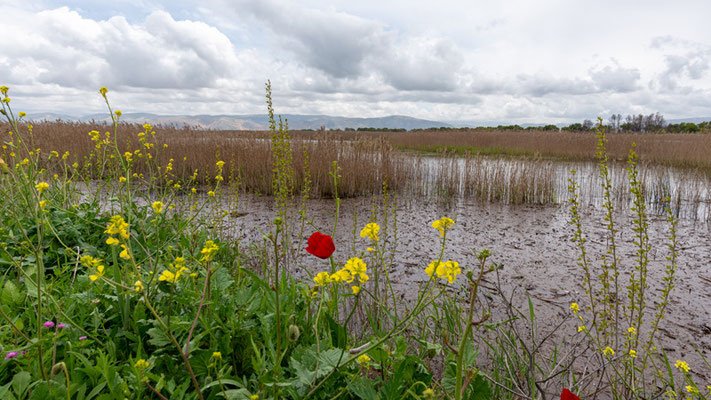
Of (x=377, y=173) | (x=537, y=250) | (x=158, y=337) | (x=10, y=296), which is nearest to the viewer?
(x=158, y=337)

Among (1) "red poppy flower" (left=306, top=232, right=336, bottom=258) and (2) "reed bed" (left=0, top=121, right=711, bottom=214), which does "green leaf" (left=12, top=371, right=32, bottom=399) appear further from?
(2) "reed bed" (left=0, top=121, right=711, bottom=214)

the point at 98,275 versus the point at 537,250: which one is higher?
the point at 98,275

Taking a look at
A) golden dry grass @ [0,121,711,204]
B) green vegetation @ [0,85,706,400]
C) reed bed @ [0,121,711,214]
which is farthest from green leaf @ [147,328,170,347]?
reed bed @ [0,121,711,214]

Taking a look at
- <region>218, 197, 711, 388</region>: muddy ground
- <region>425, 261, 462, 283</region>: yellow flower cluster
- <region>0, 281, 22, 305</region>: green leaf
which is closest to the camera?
<region>425, 261, 462, 283</region>: yellow flower cluster

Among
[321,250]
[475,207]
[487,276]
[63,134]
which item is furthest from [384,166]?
[63,134]

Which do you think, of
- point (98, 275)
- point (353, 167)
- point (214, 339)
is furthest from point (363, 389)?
point (353, 167)

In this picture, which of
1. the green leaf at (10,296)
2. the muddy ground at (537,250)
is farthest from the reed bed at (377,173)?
the green leaf at (10,296)

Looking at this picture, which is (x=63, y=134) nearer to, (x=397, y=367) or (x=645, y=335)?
(x=397, y=367)

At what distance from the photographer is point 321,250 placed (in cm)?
102

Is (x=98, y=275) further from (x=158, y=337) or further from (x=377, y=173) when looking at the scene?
(x=377, y=173)

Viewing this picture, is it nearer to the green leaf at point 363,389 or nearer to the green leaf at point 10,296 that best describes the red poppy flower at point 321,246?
the green leaf at point 363,389

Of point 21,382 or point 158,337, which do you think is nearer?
point 21,382

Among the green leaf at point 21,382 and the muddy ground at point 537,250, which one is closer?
the green leaf at point 21,382

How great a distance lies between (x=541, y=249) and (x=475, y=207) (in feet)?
6.36
